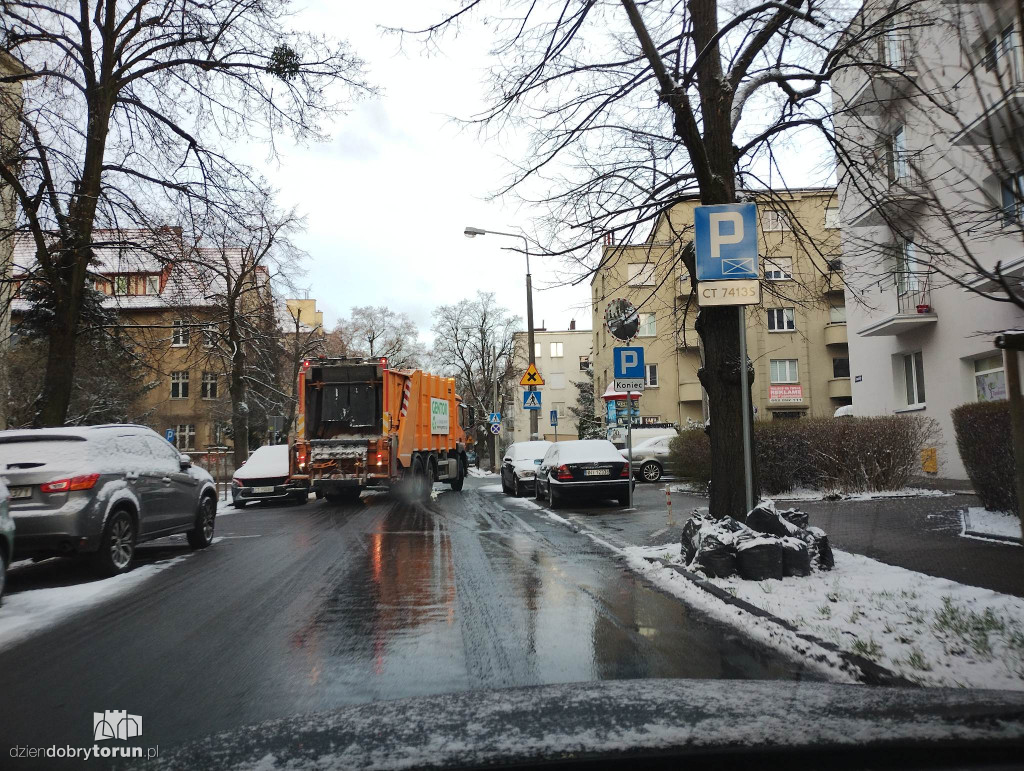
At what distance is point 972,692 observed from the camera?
9.21ft

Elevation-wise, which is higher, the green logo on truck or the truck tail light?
the green logo on truck

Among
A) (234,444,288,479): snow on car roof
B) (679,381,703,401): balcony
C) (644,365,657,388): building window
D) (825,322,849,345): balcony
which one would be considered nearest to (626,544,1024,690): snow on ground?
(234,444,288,479): snow on car roof

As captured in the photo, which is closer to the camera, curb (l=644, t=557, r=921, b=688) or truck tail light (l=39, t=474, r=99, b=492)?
curb (l=644, t=557, r=921, b=688)

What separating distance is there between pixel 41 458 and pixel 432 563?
14.7 feet

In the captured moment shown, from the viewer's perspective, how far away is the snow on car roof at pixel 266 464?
2098cm

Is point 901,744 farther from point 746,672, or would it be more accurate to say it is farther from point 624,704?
point 746,672

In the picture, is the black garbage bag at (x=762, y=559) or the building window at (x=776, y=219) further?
the building window at (x=776, y=219)

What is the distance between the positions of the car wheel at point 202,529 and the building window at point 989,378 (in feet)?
53.7

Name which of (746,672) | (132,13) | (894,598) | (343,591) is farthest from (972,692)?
(132,13)

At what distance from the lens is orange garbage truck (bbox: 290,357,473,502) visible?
18844 mm

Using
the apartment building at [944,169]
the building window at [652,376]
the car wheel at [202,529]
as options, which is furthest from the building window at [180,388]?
the apartment building at [944,169]

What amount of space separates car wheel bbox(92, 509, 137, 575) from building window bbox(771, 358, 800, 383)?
129 feet

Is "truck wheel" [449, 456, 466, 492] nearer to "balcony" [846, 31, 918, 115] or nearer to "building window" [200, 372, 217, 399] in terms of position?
"balcony" [846, 31, 918, 115]

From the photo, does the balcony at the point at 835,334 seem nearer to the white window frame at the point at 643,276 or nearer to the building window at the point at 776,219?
the building window at the point at 776,219
